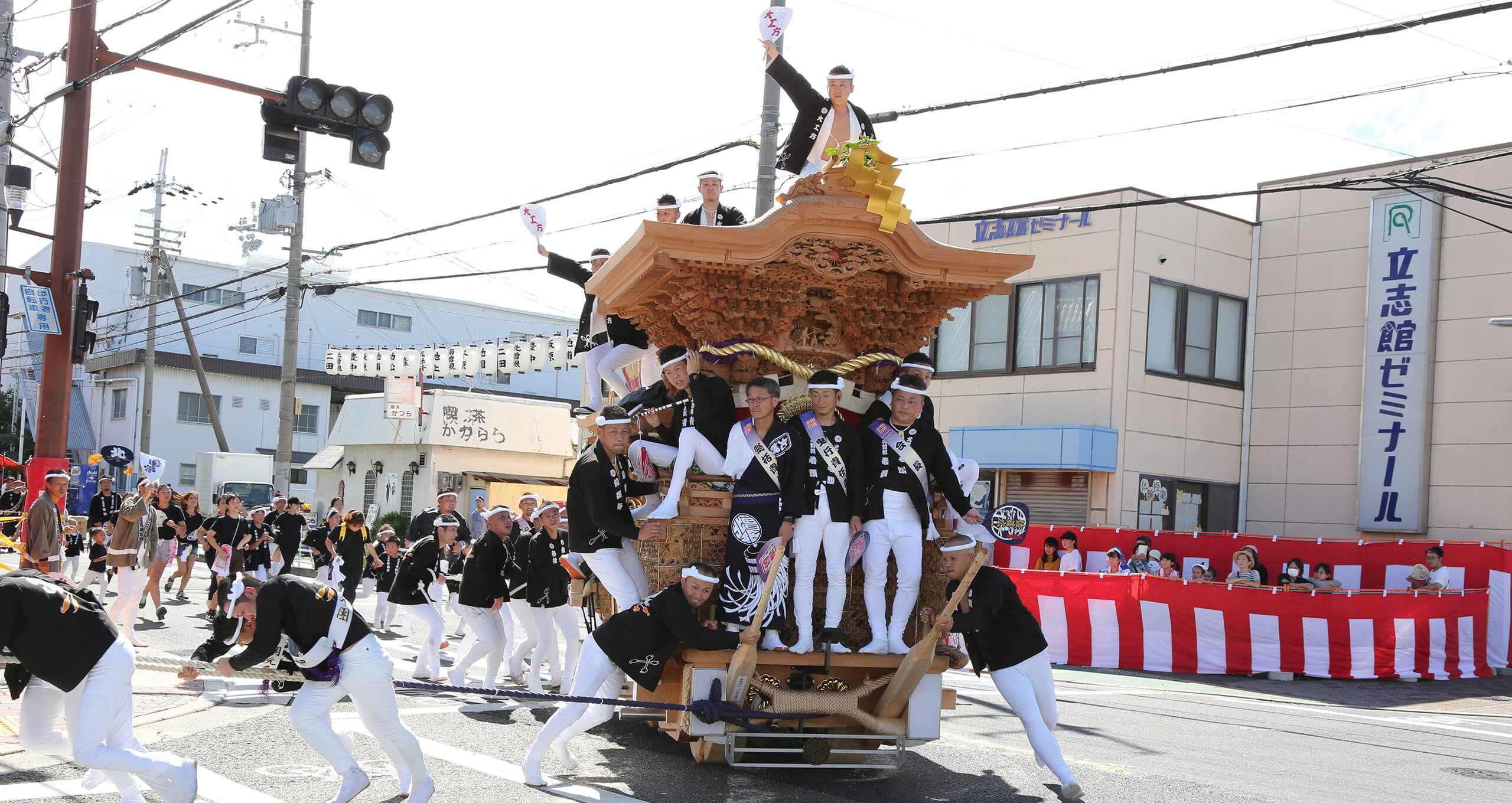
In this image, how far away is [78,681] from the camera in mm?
5527

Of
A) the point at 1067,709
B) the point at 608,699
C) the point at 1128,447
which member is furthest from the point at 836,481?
the point at 1128,447

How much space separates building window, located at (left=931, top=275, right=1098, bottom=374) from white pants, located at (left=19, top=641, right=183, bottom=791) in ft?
55.6

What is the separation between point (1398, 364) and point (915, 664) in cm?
1650

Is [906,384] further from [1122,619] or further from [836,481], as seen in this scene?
[1122,619]

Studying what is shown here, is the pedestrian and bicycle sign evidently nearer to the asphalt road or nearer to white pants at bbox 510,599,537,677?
the asphalt road

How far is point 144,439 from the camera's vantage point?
35.6m

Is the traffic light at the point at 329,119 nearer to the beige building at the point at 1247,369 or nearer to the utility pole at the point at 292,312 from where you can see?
the utility pole at the point at 292,312

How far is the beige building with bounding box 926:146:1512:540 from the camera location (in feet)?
63.8

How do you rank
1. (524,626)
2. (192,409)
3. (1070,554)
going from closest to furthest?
(524,626) → (1070,554) → (192,409)

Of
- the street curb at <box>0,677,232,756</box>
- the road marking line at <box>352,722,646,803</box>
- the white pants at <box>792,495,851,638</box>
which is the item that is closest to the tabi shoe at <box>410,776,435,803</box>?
the road marking line at <box>352,722,646,803</box>

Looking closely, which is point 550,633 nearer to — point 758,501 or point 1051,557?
point 758,501

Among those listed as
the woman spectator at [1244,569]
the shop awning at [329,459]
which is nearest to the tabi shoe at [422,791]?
the woman spectator at [1244,569]

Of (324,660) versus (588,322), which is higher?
(588,322)

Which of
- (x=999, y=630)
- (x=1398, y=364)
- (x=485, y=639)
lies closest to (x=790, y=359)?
(x=999, y=630)
